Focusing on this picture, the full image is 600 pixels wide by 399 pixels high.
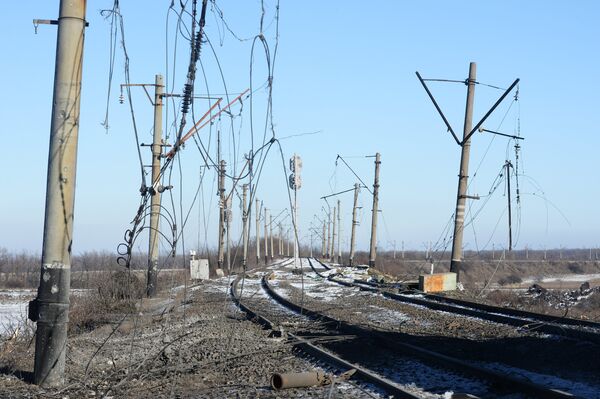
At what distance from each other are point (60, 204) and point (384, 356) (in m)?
5.41

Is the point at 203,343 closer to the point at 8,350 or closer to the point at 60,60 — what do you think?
the point at 8,350

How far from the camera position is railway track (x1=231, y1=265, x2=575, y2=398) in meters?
8.89

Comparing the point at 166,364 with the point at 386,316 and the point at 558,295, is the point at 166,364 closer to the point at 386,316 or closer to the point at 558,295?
the point at 386,316

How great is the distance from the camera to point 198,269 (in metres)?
38.7

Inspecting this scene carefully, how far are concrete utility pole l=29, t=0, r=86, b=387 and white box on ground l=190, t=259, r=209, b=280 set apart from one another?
27922 millimetres

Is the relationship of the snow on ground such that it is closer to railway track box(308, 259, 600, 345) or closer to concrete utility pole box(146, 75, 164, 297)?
railway track box(308, 259, 600, 345)

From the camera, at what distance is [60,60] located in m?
9.98

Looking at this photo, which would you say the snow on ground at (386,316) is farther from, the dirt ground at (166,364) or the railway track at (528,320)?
the dirt ground at (166,364)

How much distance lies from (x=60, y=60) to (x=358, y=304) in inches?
570

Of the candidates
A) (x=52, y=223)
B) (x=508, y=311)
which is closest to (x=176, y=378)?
(x=52, y=223)

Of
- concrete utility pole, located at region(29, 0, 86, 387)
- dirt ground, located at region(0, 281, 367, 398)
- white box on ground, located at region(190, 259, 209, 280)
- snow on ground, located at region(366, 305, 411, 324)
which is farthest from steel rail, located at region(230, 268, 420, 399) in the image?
white box on ground, located at region(190, 259, 209, 280)

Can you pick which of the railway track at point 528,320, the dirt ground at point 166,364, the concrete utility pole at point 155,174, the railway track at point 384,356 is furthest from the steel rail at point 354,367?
the concrete utility pole at point 155,174

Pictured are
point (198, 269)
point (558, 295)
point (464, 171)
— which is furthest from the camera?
point (198, 269)

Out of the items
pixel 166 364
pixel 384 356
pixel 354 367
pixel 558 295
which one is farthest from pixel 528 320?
pixel 558 295
